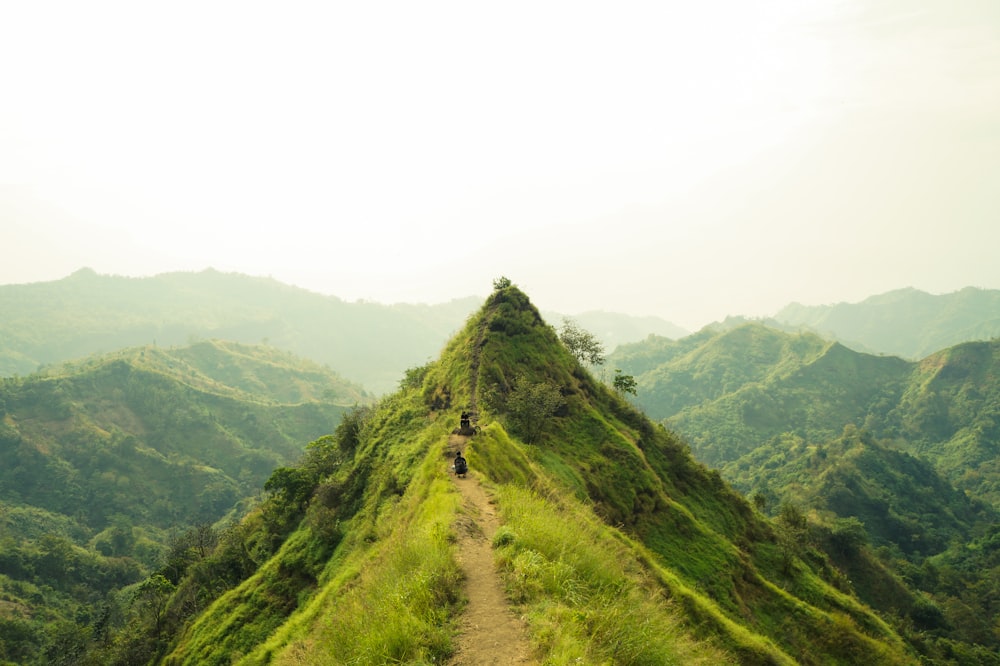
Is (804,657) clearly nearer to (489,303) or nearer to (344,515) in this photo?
(344,515)

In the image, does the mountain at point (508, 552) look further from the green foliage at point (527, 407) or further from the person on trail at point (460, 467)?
the person on trail at point (460, 467)

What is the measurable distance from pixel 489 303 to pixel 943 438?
696 feet

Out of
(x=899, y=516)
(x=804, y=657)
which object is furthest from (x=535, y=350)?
(x=899, y=516)

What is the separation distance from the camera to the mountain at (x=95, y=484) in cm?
9838

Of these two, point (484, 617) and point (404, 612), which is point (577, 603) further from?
point (404, 612)

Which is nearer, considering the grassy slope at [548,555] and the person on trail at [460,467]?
the grassy slope at [548,555]

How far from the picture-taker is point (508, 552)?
12984mm

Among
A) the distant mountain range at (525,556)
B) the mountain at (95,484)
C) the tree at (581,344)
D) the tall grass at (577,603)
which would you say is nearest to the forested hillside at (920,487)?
the distant mountain range at (525,556)

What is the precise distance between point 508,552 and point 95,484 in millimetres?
182414

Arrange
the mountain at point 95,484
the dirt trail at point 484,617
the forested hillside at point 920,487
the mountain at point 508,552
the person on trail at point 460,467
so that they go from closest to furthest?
the dirt trail at point 484,617 < the mountain at point 508,552 < the person on trail at point 460,467 < the forested hillside at point 920,487 < the mountain at point 95,484

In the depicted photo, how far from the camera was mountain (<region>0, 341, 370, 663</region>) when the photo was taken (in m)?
98.4

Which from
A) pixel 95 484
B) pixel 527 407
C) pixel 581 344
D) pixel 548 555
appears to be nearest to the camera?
pixel 548 555

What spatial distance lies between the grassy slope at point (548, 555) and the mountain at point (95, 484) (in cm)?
6338

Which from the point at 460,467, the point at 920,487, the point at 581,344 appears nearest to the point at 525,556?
the point at 460,467
